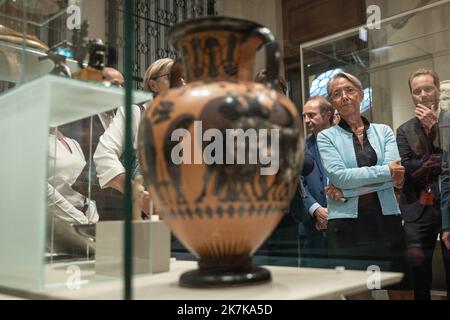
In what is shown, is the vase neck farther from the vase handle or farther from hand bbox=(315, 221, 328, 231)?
hand bbox=(315, 221, 328, 231)

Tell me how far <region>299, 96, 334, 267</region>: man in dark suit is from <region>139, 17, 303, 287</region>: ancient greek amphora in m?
0.28

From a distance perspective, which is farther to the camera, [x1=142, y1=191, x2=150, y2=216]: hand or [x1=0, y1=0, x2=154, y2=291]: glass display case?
[x1=142, y1=191, x2=150, y2=216]: hand

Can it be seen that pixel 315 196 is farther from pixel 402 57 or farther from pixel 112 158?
pixel 402 57

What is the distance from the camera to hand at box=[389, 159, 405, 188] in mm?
1270

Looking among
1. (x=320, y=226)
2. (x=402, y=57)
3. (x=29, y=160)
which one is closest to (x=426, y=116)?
(x=402, y=57)

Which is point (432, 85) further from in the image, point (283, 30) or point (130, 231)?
point (130, 231)

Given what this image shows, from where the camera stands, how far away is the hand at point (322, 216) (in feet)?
4.09

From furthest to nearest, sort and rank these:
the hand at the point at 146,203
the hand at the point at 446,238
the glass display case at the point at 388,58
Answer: the glass display case at the point at 388,58, the hand at the point at 446,238, the hand at the point at 146,203

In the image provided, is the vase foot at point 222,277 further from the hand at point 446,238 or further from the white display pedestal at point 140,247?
the hand at point 446,238

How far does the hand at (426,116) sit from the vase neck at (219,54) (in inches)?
37.5

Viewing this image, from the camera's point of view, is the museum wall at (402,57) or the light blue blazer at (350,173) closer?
the light blue blazer at (350,173)

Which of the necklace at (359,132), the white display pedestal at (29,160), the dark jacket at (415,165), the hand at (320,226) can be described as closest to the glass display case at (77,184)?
the white display pedestal at (29,160)

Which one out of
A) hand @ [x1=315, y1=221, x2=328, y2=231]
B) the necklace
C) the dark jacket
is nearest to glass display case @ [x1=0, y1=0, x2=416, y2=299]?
hand @ [x1=315, y1=221, x2=328, y2=231]

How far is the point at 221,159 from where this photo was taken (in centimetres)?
61
